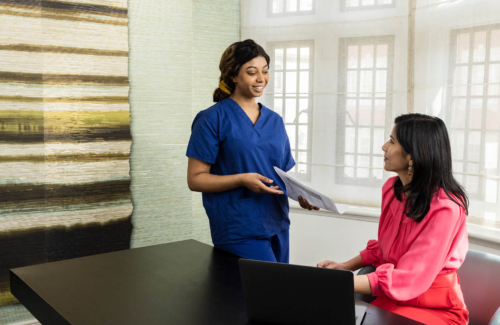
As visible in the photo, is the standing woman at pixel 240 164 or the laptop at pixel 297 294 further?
the standing woman at pixel 240 164

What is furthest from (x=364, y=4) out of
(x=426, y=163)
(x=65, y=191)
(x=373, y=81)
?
(x=65, y=191)

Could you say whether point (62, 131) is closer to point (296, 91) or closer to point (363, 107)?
point (296, 91)

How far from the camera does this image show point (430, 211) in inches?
50.3

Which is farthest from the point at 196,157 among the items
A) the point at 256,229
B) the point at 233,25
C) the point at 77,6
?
the point at 233,25

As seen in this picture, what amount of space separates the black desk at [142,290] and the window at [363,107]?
4.46ft

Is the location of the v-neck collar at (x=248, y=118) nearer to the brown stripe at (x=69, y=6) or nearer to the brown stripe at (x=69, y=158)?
the brown stripe at (x=69, y=158)

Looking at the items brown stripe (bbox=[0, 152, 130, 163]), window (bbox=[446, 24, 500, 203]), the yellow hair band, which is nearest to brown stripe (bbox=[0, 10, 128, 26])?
brown stripe (bbox=[0, 152, 130, 163])

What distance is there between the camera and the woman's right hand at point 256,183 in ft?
5.03

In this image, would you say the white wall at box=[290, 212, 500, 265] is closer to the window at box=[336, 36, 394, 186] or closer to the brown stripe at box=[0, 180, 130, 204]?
the window at box=[336, 36, 394, 186]

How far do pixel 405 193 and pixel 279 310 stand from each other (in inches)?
26.5

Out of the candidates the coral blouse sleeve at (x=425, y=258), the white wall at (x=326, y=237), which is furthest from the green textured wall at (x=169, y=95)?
the coral blouse sleeve at (x=425, y=258)

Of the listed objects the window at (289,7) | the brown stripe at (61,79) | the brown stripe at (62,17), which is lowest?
the brown stripe at (61,79)

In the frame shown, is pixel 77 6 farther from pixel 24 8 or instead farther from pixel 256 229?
pixel 256 229

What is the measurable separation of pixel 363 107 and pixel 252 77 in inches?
45.2
